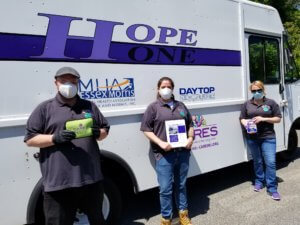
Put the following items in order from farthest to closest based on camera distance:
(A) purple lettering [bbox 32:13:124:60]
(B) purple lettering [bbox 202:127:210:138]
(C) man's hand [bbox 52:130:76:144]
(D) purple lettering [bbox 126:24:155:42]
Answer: (B) purple lettering [bbox 202:127:210:138] → (D) purple lettering [bbox 126:24:155:42] → (A) purple lettering [bbox 32:13:124:60] → (C) man's hand [bbox 52:130:76:144]

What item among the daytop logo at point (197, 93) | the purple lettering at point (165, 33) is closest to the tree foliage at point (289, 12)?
the daytop logo at point (197, 93)

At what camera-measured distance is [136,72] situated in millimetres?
3865

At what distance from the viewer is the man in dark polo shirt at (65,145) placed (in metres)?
2.59

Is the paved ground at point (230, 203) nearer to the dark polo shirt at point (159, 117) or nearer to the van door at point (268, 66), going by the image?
the van door at point (268, 66)

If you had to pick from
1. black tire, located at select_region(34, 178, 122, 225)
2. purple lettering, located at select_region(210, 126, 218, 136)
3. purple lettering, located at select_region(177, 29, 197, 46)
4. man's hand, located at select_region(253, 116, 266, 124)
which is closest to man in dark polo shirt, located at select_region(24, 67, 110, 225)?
black tire, located at select_region(34, 178, 122, 225)

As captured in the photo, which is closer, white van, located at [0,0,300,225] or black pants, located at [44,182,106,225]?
black pants, located at [44,182,106,225]

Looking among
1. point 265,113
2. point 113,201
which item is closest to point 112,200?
point 113,201

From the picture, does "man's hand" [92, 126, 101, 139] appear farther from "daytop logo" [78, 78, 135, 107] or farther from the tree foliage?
the tree foliage

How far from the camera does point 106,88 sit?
11.9 ft

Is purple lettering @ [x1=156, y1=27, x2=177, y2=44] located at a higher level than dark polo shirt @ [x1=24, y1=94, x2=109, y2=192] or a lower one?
higher

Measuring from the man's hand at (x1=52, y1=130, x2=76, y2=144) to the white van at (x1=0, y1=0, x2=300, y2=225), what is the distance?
Result: 0.72 metres

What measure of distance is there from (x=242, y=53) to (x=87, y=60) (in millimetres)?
2513

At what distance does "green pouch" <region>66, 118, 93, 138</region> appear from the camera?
258 centimetres

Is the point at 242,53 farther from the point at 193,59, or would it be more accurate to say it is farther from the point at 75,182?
the point at 75,182
